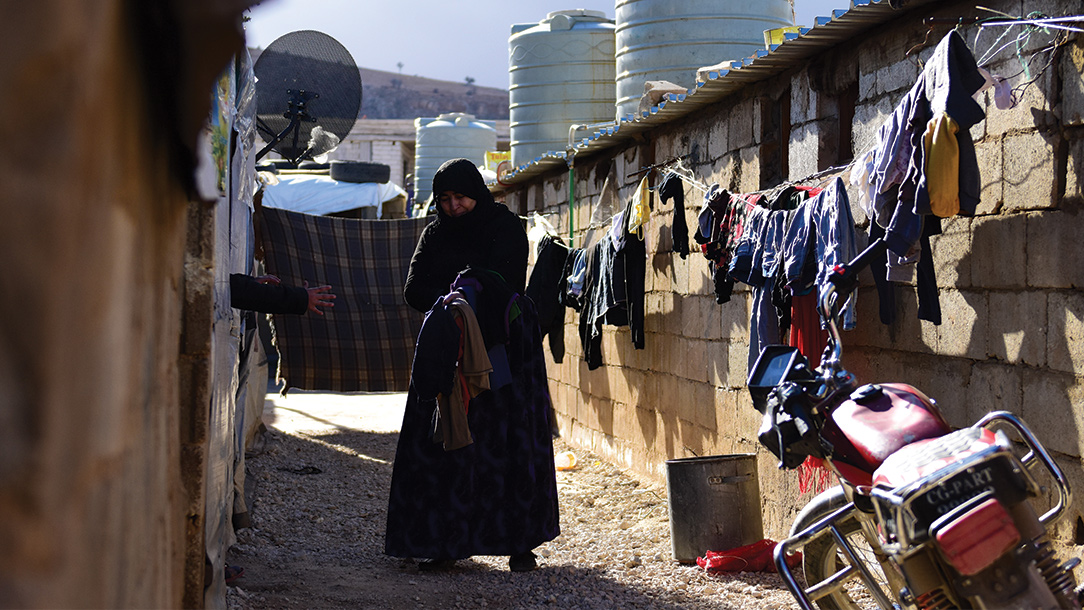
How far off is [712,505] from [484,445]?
1150 mm

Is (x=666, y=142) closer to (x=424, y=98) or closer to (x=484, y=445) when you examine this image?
(x=484, y=445)

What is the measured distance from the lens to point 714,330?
5656mm

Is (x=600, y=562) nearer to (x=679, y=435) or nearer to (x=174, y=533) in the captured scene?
(x=679, y=435)

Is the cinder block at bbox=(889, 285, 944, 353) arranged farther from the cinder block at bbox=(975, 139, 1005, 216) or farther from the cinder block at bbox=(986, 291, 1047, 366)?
the cinder block at bbox=(975, 139, 1005, 216)

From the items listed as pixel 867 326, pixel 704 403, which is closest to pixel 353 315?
pixel 704 403

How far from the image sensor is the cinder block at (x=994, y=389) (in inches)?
128

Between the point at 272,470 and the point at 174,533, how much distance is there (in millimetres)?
5576

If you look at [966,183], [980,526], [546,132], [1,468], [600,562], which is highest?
[546,132]

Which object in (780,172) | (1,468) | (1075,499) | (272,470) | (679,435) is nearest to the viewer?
(1,468)

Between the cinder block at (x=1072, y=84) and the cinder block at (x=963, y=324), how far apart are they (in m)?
0.70

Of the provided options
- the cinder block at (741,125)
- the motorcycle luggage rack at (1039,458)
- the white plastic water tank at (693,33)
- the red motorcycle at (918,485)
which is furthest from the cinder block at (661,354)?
the motorcycle luggage rack at (1039,458)

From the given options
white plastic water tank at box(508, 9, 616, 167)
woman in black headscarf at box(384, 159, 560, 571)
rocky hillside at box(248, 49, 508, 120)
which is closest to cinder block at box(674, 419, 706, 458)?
woman in black headscarf at box(384, 159, 560, 571)

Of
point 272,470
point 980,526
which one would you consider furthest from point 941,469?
point 272,470

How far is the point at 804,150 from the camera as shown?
471cm
